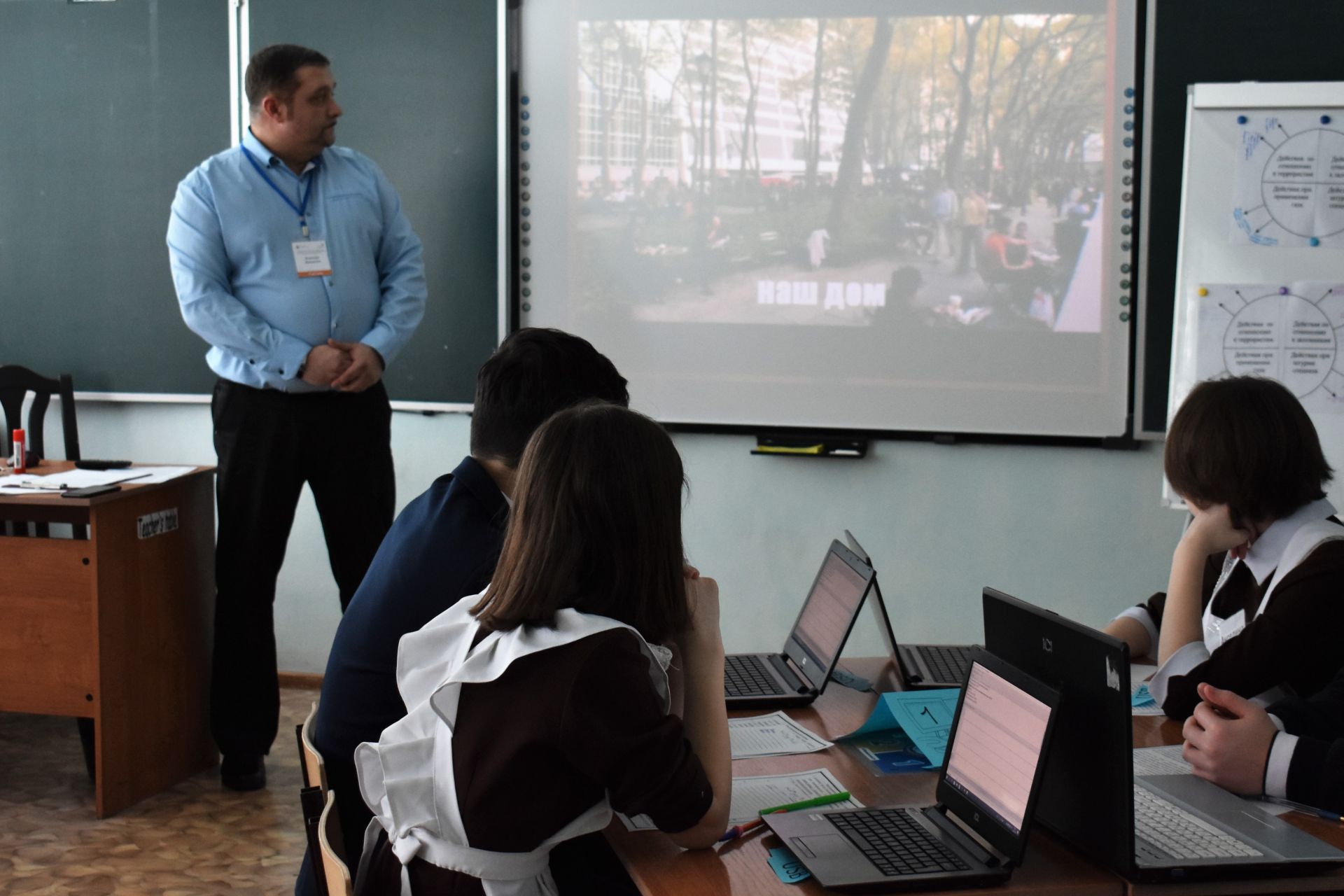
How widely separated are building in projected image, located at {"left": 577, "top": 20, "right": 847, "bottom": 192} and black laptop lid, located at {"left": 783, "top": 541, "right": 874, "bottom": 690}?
75.0 inches

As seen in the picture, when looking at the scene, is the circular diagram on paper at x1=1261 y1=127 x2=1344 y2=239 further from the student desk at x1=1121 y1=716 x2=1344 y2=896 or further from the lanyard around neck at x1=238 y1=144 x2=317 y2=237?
the lanyard around neck at x1=238 y1=144 x2=317 y2=237

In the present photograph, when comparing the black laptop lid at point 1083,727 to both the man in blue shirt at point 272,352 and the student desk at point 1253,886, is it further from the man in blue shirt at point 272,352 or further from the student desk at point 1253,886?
the man in blue shirt at point 272,352

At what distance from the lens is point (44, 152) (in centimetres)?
409

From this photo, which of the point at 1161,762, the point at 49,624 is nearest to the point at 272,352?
the point at 49,624

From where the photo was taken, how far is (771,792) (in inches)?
61.4

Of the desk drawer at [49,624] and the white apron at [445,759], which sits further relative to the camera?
the desk drawer at [49,624]

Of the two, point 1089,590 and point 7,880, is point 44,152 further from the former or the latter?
point 1089,590

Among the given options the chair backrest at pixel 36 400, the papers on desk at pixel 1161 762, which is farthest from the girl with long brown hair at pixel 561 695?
the chair backrest at pixel 36 400

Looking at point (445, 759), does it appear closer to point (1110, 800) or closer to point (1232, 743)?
point (1110, 800)

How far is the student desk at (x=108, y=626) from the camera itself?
10.0 feet

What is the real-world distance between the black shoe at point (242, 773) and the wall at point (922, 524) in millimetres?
1094

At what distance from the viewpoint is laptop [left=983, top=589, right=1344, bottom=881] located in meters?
1.26

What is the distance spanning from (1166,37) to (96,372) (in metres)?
3.52

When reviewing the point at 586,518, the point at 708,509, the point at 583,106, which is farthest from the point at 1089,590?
the point at 586,518
